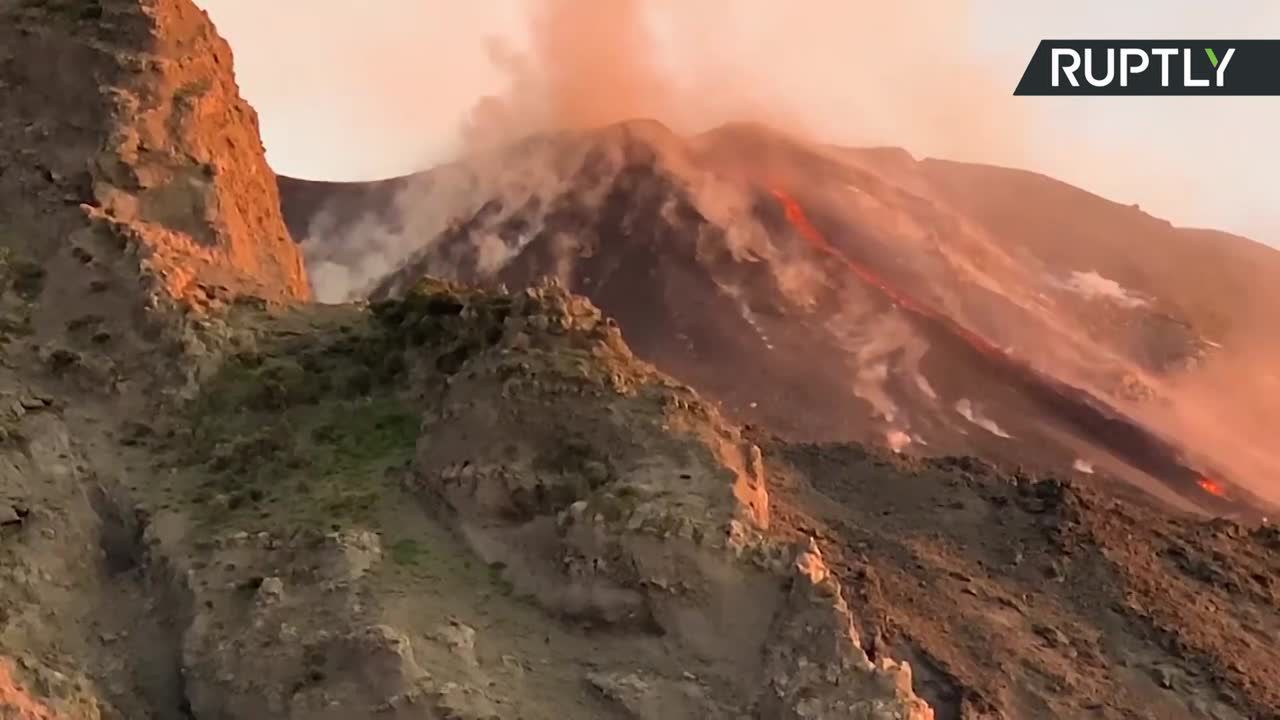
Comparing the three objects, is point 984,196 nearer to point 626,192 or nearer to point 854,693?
point 626,192

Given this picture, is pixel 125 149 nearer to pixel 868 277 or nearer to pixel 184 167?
pixel 184 167

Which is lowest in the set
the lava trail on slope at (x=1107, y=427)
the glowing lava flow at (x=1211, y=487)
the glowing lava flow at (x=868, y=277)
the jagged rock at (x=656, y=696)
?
the jagged rock at (x=656, y=696)

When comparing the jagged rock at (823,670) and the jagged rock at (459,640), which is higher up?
the jagged rock at (823,670)

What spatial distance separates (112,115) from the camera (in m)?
9.23

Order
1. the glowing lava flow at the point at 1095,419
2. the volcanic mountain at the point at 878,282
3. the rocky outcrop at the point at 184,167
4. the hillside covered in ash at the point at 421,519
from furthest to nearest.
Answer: the volcanic mountain at the point at 878,282, the glowing lava flow at the point at 1095,419, the rocky outcrop at the point at 184,167, the hillside covered in ash at the point at 421,519

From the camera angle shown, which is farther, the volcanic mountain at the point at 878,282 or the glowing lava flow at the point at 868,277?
the glowing lava flow at the point at 868,277

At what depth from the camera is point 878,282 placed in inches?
1491

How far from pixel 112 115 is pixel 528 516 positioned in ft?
14.5

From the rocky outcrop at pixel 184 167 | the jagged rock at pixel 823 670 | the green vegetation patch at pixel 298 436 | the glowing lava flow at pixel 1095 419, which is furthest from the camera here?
the glowing lava flow at pixel 1095 419

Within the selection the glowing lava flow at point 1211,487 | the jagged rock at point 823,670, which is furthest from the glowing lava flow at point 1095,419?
the jagged rock at point 823,670

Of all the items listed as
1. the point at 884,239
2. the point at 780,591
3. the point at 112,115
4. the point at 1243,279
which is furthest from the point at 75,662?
the point at 1243,279

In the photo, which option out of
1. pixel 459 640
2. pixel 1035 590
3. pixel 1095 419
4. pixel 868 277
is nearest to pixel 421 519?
pixel 459 640

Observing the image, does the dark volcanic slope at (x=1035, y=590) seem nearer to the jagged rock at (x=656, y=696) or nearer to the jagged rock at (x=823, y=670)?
the jagged rock at (x=823, y=670)

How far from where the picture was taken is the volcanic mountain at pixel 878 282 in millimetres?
30984
